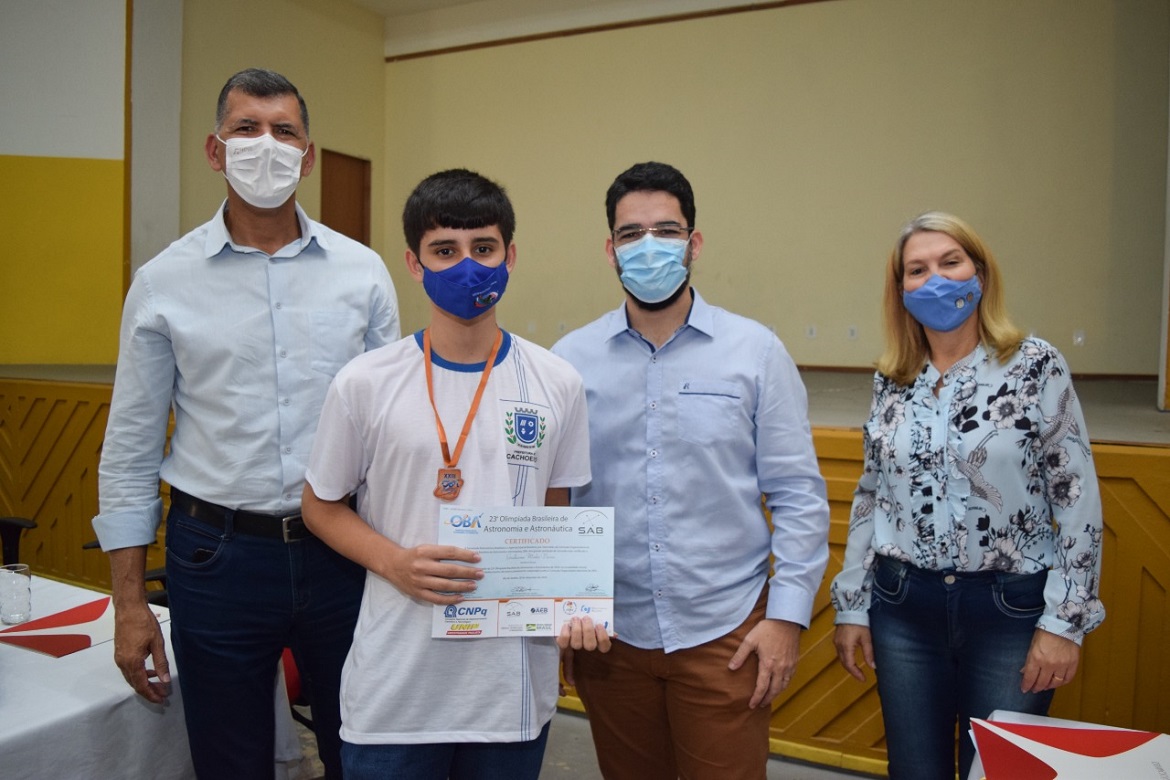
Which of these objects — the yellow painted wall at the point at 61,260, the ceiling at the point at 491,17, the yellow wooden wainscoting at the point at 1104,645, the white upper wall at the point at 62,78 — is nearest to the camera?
the yellow wooden wainscoting at the point at 1104,645

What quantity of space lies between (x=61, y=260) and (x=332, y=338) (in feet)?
17.6

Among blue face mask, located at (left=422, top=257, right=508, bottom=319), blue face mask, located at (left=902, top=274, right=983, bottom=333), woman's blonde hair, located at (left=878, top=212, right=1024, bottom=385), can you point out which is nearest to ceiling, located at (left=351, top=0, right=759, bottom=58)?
woman's blonde hair, located at (left=878, top=212, right=1024, bottom=385)

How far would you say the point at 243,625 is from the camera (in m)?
1.54

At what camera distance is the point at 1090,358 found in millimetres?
6484

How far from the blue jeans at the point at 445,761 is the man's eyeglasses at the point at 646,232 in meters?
0.88

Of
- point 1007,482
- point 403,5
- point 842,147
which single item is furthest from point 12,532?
point 403,5

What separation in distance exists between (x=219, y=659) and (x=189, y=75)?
256 inches

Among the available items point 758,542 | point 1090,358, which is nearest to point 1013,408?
point 758,542

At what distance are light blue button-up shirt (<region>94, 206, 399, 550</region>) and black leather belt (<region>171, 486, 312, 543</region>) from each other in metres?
0.02

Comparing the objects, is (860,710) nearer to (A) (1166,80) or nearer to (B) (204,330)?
(B) (204,330)

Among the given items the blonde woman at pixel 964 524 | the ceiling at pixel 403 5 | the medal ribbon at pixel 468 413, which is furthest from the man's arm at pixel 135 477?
the ceiling at pixel 403 5

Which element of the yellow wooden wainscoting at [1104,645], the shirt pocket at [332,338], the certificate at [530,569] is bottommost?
the yellow wooden wainscoting at [1104,645]

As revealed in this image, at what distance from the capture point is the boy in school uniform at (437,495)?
4.17 ft

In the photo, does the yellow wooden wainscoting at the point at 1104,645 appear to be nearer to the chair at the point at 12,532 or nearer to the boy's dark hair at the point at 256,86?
the boy's dark hair at the point at 256,86
